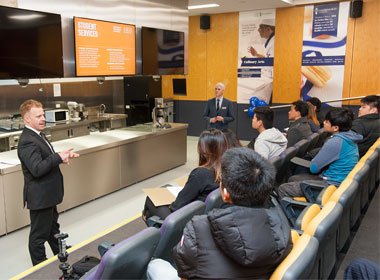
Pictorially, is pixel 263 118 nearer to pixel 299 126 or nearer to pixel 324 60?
pixel 299 126

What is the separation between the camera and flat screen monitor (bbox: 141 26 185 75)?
600 cm

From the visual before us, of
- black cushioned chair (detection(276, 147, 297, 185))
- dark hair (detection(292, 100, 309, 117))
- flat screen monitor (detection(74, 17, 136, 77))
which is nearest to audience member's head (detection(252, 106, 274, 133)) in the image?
black cushioned chair (detection(276, 147, 297, 185))

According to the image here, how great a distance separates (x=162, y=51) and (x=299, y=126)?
8.98 ft

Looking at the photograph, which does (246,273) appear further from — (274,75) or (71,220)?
(274,75)

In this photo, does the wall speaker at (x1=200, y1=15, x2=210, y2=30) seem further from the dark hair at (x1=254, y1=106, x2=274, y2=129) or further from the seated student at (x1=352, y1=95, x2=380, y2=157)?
the dark hair at (x1=254, y1=106, x2=274, y2=129)

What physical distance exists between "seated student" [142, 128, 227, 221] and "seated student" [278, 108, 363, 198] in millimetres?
1062

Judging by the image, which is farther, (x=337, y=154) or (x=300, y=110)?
(x=300, y=110)

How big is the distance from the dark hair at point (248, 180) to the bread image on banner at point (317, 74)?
674cm

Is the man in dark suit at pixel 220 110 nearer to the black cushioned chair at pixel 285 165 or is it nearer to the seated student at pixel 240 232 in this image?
the black cushioned chair at pixel 285 165

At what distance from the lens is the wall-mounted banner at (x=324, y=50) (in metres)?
7.36

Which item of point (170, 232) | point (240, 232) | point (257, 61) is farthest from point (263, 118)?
point (257, 61)

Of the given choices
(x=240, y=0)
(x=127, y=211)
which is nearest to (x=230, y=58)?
(x=240, y=0)

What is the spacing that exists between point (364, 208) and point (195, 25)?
21.3ft

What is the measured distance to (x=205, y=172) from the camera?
257 cm
